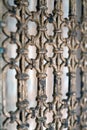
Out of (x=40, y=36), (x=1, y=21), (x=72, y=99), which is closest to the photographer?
(x=1, y=21)

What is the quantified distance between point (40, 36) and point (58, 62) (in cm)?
15

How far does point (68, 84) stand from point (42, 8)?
14.7 inches

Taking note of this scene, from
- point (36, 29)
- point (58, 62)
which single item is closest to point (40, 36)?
point (36, 29)

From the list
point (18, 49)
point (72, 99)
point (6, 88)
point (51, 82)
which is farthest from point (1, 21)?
point (72, 99)

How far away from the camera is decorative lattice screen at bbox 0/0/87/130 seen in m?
0.92

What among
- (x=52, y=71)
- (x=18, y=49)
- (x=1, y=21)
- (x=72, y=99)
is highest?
(x=1, y=21)

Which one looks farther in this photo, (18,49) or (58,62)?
(58,62)

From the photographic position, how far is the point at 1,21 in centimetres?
88

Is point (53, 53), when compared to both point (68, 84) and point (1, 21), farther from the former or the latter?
point (1, 21)

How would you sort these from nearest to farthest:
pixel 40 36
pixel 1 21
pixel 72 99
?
pixel 1 21
pixel 40 36
pixel 72 99

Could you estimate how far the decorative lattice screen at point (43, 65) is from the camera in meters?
0.92

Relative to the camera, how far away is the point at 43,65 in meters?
1.00

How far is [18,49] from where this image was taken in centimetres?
93

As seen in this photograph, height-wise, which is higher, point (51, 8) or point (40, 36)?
point (51, 8)
